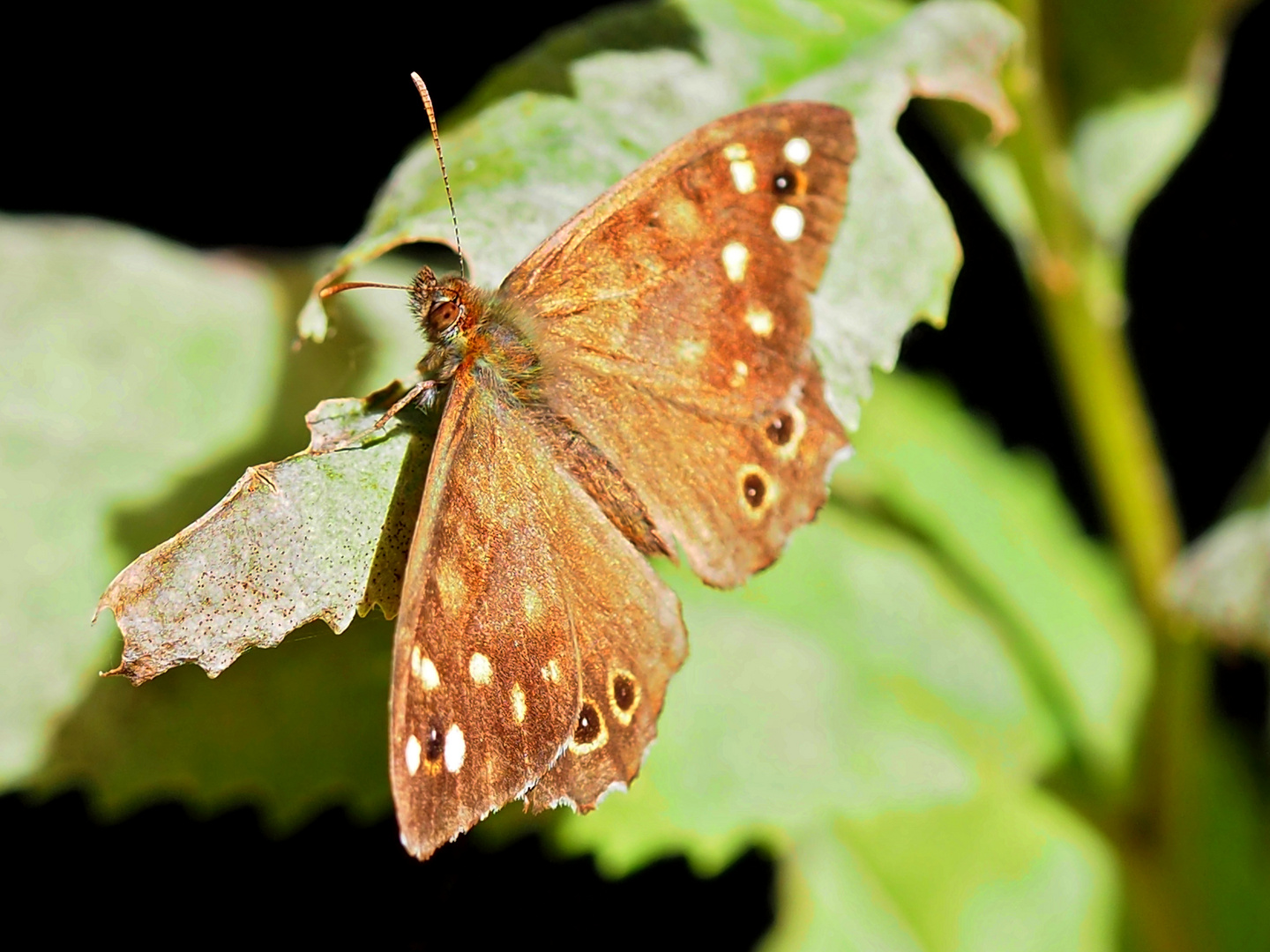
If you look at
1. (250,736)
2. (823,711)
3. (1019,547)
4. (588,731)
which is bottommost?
(1019,547)

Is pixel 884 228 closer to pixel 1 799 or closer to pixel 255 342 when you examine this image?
pixel 255 342

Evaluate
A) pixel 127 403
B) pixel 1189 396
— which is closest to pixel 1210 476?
pixel 1189 396

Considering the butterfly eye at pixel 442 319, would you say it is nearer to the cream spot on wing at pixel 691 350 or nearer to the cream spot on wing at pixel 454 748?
the cream spot on wing at pixel 691 350

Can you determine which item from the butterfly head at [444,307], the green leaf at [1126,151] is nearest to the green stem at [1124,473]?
the green leaf at [1126,151]

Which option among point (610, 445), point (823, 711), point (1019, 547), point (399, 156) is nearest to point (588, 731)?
point (610, 445)

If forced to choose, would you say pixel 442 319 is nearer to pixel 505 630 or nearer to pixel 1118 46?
pixel 505 630
